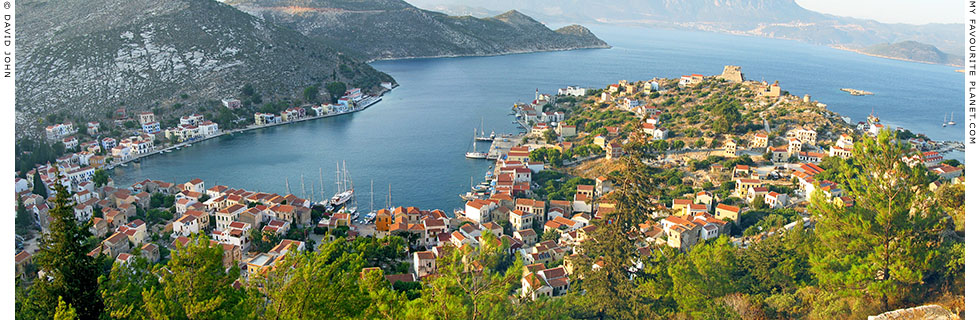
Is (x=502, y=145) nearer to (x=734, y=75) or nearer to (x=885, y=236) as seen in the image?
(x=734, y=75)

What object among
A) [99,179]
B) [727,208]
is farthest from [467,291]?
[99,179]

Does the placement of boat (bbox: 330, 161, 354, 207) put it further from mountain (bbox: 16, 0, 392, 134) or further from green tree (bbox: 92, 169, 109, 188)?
mountain (bbox: 16, 0, 392, 134)

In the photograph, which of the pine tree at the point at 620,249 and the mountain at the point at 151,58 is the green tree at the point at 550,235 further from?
the mountain at the point at 151,58

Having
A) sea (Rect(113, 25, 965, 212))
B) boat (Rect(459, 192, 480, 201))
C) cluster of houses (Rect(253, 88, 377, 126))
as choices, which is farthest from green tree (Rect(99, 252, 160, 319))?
cluster of houses (Rect(253, 88, 377, 126))

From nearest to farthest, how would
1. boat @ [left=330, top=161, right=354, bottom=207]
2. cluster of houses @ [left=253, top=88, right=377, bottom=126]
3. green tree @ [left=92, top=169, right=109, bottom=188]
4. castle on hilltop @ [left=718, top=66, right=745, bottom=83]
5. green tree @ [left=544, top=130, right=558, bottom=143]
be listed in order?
boat @ [left=330, top=161, right=354, bottom=207] < green tree @ [left=92, top=169, right=109, bottom=188] < green tree @ [left=544, top=130, right=558, bottom=143] < cluster of houses @ [left=253, top=88, right=377, bottom=126] < castle on hilltop @ [left=718, top=66, right=745, bottom=83]

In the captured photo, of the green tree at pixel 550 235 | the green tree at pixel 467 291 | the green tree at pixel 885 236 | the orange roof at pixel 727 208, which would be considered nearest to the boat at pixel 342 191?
the green tree at pixel 550 235
